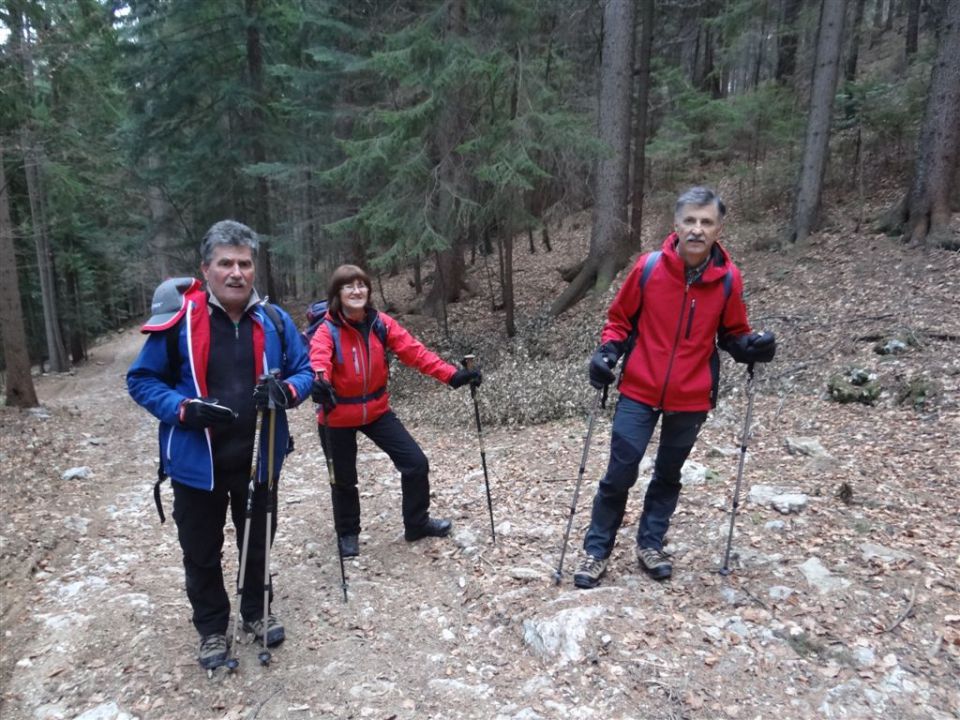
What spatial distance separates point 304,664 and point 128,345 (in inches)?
1158

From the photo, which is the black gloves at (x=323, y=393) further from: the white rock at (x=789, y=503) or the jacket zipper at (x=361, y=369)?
the white rock at (x=789, y=503)

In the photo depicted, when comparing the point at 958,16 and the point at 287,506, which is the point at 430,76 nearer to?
the point at 287,506

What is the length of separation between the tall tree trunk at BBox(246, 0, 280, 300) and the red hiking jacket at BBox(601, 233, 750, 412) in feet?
45.6

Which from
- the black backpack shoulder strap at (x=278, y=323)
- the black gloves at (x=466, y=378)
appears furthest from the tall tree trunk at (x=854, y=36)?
the black backpack shoulder strap at (x=278, y=323)

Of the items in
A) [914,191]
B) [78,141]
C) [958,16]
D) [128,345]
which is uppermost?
[958,16]

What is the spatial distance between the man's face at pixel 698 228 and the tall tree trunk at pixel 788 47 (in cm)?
1989

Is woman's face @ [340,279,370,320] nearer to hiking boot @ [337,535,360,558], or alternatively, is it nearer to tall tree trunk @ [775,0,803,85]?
hiking boot @ [337,535,360,558]

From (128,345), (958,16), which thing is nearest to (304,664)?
(958,16)

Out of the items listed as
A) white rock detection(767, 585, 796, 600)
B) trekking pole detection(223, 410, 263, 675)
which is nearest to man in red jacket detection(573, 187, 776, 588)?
white rock detection(767, 585, 796, 600)

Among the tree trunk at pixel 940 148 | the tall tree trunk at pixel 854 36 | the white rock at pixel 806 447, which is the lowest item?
the white rock at pixel 806 447

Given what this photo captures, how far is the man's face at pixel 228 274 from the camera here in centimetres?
324

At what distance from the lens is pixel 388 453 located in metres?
4.92

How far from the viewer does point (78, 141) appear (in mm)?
14945

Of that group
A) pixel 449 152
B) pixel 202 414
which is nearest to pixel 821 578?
pixel 202 414
